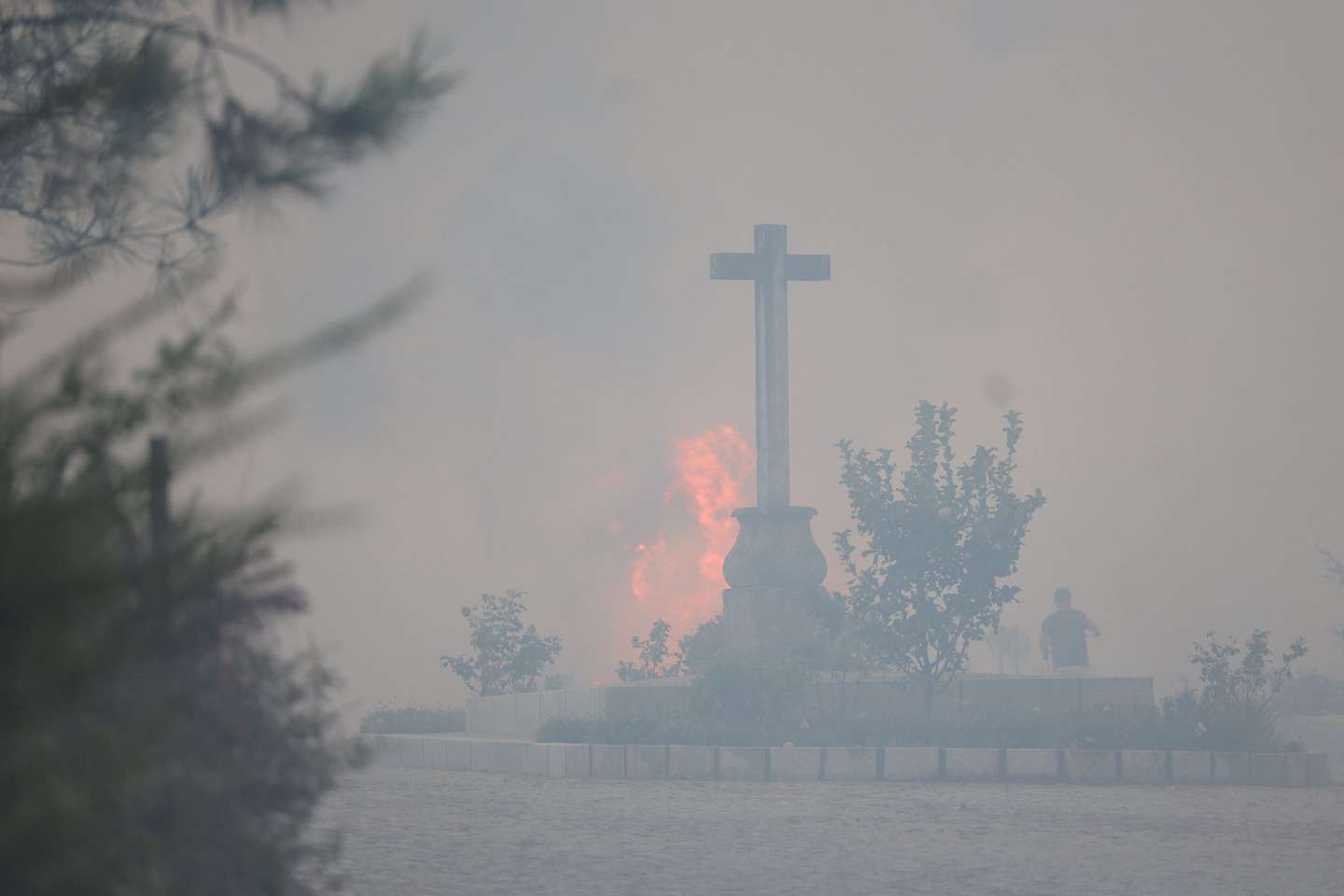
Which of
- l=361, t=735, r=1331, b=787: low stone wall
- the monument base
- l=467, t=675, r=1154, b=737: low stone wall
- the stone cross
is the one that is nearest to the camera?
l=361, t=735, r=1331, b=787: low stone wall

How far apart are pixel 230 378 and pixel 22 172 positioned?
514cm

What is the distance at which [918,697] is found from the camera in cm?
1978

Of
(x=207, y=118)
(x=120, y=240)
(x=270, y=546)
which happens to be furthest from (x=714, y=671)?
(x=270, y=546)

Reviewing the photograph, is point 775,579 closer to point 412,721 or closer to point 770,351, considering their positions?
point 770,351

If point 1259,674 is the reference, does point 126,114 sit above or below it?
above

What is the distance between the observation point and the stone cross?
22578mm

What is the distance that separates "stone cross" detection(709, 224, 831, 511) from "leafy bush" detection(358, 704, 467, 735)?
8.28 m

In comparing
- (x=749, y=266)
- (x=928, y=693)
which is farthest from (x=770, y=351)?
(x=928, y=693)

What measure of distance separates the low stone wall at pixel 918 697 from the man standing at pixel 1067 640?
7.18 ft

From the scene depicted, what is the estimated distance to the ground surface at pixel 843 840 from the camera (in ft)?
28.2

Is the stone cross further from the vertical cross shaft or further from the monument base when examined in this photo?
the monument base

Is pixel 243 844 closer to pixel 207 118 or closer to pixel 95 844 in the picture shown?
pixel 95 844

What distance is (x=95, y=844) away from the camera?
2.10m

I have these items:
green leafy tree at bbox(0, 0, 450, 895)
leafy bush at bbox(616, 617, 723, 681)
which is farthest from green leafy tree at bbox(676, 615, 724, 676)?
green leafy tree at bbox(0, 0, 450, 895)
